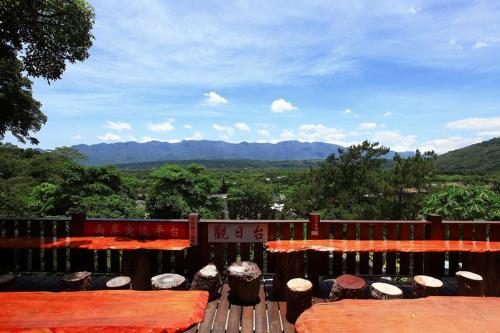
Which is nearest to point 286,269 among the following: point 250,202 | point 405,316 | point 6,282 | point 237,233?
point 237,233

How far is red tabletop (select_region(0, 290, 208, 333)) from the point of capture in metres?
2.30

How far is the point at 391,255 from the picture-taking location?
561 cm

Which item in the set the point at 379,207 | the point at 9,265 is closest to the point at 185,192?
the point at 379,207

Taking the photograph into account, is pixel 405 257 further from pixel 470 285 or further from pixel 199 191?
pixel 199 191

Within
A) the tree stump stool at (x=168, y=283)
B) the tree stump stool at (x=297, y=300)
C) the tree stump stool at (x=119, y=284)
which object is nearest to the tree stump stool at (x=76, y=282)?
the tree stump stool at (x=119, y=284)

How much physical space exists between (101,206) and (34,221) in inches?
393

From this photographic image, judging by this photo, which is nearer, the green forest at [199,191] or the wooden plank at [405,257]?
the wooden plank at [405,257]

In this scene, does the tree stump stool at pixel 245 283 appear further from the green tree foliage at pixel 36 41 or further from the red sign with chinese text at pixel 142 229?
the green tree foliage at pixel 36 41

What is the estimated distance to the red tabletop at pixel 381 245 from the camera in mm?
5016

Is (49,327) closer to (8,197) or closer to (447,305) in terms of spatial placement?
(447,305)

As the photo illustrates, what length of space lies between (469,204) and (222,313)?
27.5 feet

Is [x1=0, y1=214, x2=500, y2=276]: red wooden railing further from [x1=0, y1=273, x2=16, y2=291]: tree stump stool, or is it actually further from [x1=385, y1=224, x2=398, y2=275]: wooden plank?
[x1=0, y1=273, x2=16, y2=291]: tree stump stool

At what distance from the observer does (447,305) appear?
239 cm

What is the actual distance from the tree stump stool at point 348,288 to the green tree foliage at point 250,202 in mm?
32087
